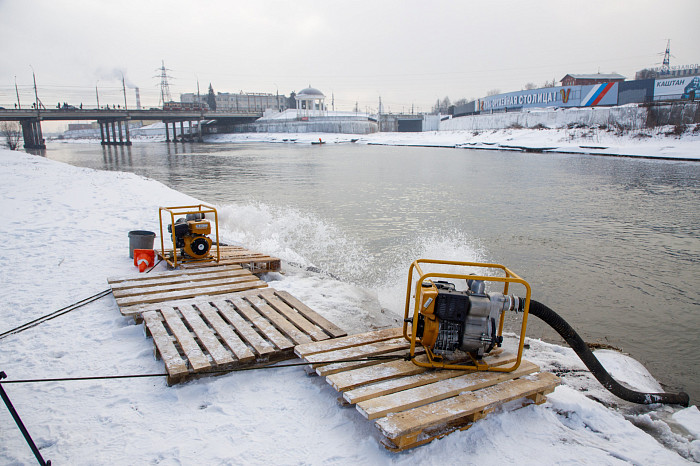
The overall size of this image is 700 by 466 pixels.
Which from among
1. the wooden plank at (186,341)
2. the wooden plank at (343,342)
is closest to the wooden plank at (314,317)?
the wooden plank at (343,342)

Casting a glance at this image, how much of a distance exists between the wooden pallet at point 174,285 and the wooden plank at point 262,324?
1.94 ft

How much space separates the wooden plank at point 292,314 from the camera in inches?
189

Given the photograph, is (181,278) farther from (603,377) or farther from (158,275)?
(603,377)

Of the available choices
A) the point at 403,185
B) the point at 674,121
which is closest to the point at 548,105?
the point at 674,121

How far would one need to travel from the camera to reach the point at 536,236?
12016 millimetres

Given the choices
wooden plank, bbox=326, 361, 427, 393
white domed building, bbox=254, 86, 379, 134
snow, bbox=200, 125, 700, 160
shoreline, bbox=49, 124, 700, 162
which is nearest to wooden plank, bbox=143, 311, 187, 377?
wooden plank, bbox=326, 361, 427, 393

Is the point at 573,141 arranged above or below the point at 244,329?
above

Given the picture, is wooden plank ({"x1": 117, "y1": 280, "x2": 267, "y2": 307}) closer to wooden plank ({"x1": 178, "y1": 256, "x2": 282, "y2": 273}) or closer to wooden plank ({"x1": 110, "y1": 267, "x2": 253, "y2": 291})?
wooden plank ({"x1": 110, "y1": 267, "x2": 253, "y2": 291})

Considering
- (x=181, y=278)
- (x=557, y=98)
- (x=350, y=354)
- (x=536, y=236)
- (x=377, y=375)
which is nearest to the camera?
(x=377, y=375)

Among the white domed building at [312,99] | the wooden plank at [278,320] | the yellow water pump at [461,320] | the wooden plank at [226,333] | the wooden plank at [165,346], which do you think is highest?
the white domed building at [312,99]

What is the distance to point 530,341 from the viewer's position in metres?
5.82

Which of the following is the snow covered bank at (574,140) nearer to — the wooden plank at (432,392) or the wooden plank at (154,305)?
the wooden plank at (432,392)

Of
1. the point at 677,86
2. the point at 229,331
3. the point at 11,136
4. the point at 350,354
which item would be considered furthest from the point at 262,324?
the point at 11,136

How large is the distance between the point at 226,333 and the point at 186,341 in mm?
420
